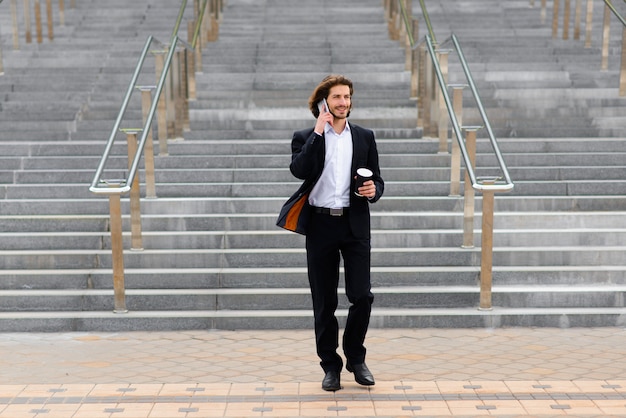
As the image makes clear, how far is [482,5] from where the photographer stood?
43.9 feet

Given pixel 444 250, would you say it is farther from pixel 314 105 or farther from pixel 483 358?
pixel 314 105

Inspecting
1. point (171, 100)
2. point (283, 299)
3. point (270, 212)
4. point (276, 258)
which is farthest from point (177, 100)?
point (283, 299)

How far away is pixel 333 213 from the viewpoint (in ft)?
17.8

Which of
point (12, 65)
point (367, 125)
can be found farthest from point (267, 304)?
point (12, 65)

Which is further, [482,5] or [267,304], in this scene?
[482,5]

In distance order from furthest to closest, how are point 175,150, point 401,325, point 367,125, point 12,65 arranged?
point 12,65 < point 367,125 < point 175,150 < point 401,325

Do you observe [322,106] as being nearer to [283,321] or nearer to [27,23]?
[283,321]

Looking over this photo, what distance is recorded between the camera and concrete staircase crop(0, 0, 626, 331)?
6.97 m

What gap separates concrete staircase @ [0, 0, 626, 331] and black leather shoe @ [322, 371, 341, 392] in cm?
126

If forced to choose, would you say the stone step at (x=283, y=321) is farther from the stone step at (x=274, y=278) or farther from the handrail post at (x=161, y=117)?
the handrail post at (x=161, y=117)

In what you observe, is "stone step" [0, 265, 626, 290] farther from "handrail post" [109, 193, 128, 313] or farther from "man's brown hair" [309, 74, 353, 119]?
"man's brown hair" [309, 74, 353, 119]

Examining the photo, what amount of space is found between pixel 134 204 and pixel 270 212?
1.15 meters

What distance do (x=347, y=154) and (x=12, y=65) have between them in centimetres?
693

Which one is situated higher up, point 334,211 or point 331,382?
point 334,211
